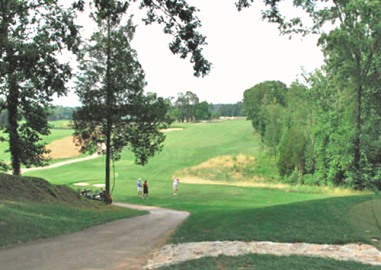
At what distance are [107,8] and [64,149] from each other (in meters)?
73.3

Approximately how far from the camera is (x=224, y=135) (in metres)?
91.2

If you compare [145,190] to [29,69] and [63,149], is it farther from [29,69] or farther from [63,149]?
[63,149]

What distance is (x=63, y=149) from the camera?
81562 millimetres

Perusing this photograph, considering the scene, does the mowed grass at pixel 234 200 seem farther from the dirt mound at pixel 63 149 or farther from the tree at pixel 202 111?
the tree at pixel 202 111

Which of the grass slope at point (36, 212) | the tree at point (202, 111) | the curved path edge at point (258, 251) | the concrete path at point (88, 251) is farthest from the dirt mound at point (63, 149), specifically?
the tree at point (202, 111)

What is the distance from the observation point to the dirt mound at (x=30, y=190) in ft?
62.9

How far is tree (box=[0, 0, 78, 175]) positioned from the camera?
1606 centimetres

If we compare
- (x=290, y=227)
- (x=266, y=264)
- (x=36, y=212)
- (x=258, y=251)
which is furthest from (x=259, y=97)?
(x=266, y=264)

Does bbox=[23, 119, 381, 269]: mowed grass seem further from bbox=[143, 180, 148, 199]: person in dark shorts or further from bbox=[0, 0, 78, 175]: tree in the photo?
bbox=[0, 0, 78, 175]: tree

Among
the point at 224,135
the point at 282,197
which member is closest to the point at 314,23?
the point at 282,197

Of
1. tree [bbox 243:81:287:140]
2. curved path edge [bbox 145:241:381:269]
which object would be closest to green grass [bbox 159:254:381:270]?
curved path edge [bbox 145:241:381:269]

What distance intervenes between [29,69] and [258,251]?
11.3 metres

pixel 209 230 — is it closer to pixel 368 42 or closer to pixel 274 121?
pixel 368 42

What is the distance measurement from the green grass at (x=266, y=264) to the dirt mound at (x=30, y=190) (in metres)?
12.2
